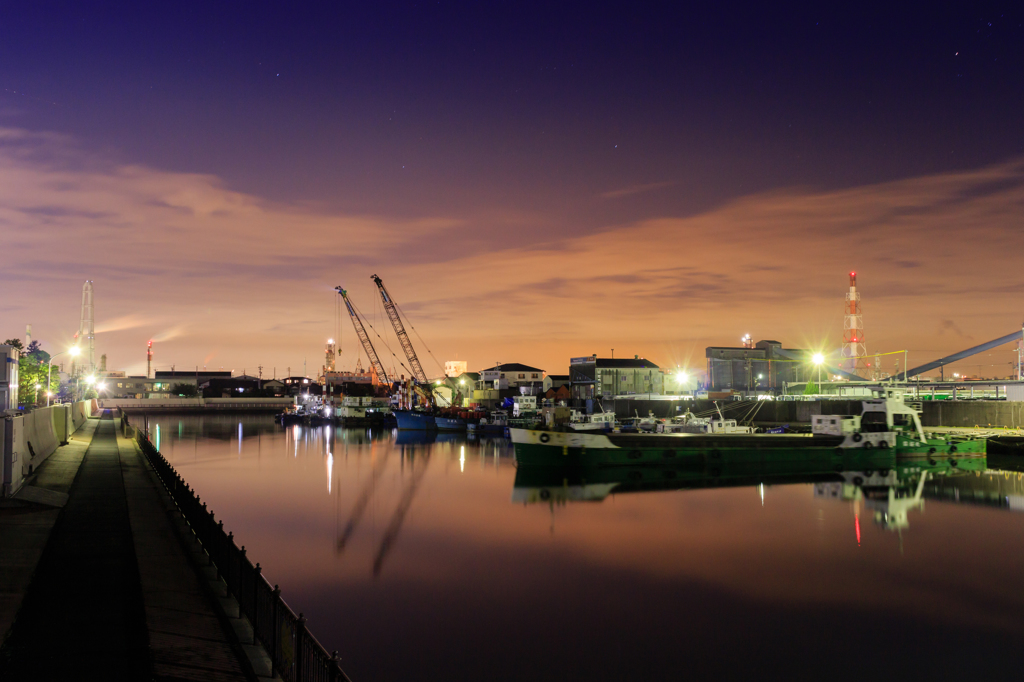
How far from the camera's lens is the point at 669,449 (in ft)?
168

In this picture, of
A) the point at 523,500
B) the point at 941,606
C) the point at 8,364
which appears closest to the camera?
the point at 941,606

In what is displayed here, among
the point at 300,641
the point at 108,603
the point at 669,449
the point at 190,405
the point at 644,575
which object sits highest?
the point at 300,641

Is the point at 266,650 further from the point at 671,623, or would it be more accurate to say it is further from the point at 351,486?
the point at 351,486

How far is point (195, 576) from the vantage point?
15812mm

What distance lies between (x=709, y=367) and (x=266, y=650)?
10388cm

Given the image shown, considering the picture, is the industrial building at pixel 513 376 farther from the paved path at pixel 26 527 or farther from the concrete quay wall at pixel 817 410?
the paved path at pixel 26 527

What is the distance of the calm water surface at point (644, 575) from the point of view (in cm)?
1689

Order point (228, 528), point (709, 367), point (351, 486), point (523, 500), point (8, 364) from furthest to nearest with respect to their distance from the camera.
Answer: point (709, 367), point (351, 486), point (523, 500), point (228, 528), point (8, 364)

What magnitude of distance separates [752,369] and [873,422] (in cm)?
5342

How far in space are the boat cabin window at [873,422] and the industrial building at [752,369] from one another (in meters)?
50.9

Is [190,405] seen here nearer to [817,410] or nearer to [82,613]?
[817,410]

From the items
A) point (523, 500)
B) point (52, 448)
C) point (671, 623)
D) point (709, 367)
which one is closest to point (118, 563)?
point (671, 623)

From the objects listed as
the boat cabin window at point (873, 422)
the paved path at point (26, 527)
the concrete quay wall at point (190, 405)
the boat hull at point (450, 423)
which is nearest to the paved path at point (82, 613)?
the paved path at point (26, 527)

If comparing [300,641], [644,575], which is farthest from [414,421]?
[300,641]
